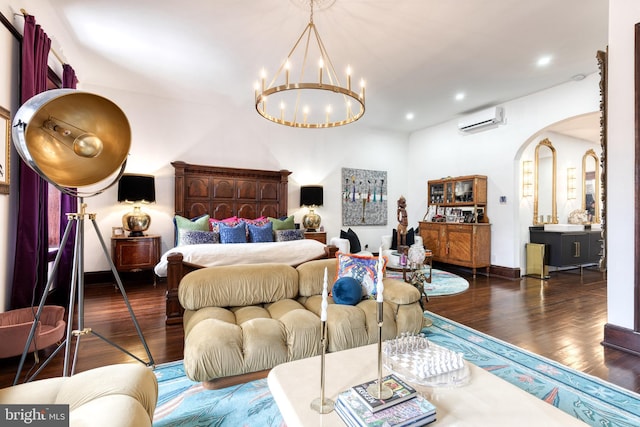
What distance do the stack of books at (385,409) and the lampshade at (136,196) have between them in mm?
4651

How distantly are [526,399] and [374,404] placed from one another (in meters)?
0.65

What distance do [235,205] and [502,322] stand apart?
4576mm

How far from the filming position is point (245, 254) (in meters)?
3.70

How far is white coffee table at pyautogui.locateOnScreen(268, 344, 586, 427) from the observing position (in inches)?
43.0

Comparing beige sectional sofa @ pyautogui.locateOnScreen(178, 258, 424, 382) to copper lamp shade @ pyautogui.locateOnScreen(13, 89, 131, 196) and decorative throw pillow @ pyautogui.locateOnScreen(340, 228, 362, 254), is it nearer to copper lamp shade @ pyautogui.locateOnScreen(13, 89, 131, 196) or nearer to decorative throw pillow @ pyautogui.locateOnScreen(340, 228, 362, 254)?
copper lamp shade @ pyautogui.locateOnScreen(13, 89, 131, 196)

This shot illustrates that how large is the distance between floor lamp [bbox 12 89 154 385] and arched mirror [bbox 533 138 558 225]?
6.69m

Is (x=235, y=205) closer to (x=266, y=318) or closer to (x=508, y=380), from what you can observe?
(x=266, y=318)

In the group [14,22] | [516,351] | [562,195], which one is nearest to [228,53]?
[14,22]

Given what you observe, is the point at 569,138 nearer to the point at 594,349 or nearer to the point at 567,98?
the point at 567,98

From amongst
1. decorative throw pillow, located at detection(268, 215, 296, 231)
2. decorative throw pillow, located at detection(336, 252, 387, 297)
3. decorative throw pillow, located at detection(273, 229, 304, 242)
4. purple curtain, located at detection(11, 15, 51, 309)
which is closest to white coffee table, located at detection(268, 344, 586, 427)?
decorative throw pillow, located at detection(336, 252, 387, 297)

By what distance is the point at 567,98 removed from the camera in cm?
459

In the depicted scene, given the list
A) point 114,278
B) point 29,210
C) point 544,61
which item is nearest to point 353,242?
point 544,61

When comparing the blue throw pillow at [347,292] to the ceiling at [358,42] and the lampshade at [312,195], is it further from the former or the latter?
the lampshade at [312,195]

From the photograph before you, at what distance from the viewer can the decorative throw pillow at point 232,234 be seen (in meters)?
4.52
